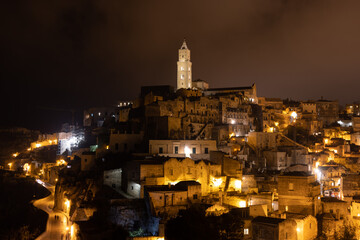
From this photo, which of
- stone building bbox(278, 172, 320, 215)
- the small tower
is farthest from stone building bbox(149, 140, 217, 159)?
the small tower

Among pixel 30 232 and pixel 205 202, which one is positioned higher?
pixel 205 202

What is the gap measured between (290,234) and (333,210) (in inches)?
291

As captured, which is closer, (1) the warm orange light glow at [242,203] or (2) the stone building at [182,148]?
(1) the warm orange light glow at [242,203]

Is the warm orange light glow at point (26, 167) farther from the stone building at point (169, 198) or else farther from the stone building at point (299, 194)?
the stone building at point (299, 194)

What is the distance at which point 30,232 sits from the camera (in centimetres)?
3650

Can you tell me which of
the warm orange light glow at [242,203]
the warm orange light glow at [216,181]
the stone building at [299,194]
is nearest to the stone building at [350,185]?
the stone building at [299,194]

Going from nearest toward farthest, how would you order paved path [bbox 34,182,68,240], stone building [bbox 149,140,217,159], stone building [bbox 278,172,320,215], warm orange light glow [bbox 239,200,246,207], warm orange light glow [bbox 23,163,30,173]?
stone building [bbox 278,172,320,215] < warm orange light glow [bbox 239,200,246,207] < paved path [bbox 34,182,68,240] < stone building [bbox 149,140,217,159] < warm orange light glow [bbox 23,163,30,173]

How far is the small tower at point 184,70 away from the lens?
6650cm

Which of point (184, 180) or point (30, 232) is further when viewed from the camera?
point (30, 232)

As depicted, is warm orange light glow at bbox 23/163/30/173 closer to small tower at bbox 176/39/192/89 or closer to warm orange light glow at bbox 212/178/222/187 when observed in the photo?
small tower at bbox 176/39/192/89

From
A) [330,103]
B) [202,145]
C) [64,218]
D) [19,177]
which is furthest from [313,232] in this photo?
[330,103]

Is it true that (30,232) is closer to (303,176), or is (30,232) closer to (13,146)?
(303,176)

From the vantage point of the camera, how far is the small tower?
6650 centimetres

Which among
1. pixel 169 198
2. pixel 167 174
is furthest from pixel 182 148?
pixel 169 198
